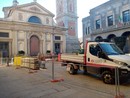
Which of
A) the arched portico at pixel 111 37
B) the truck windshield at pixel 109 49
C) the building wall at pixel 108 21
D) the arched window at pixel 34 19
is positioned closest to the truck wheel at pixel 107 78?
the truck windshield at pixel 109 49

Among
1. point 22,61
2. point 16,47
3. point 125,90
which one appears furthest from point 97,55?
point 16,47

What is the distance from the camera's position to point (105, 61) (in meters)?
8.79

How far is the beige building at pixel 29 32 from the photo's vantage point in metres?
32.8

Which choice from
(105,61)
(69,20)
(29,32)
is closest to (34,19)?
(29,32)

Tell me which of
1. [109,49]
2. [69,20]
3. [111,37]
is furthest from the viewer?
[69,20]

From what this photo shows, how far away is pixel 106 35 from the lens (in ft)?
98.5

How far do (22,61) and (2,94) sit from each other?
11.0m

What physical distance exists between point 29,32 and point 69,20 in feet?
54.7

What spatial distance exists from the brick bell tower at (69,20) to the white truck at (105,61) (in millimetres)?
33933

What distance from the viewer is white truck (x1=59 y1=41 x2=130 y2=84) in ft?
26.4

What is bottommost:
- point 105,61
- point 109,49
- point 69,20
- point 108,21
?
point 105,61

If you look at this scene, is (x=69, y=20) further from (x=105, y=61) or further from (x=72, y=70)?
(x=105, y=61)

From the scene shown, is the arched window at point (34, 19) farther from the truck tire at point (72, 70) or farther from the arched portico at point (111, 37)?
the truck tire at point (72, 70)

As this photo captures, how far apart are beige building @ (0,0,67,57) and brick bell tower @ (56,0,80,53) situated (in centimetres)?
525
